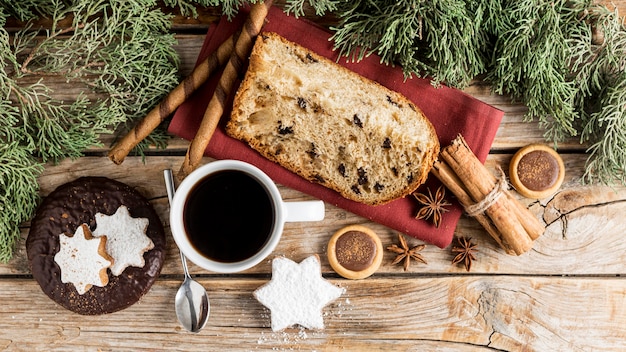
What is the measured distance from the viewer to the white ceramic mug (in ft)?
5.53

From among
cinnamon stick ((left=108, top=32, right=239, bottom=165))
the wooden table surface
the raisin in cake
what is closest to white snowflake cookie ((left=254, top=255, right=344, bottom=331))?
the wooden table surface

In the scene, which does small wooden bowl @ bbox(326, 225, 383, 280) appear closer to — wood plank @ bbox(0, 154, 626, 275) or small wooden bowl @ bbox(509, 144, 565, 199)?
wood plank @ bbox(0, 154, 626, 275)

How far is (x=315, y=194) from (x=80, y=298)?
2.91 ft

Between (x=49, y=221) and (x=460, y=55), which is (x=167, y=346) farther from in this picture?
(x=460, y=55)

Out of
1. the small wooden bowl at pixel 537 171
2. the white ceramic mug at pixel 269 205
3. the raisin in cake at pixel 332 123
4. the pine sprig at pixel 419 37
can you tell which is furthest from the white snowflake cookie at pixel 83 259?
the small wooden bowl at pixel 537 171

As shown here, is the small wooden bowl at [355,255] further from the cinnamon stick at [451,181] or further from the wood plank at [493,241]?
the cinnamon stick at [451,181]

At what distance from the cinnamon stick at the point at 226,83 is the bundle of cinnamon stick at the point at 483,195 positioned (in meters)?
0.74

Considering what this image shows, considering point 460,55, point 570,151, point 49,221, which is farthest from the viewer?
point 570,151

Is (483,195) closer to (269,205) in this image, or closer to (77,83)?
(269,205)

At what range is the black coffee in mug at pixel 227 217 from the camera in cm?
174

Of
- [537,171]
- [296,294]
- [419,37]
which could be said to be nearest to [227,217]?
[296,294]

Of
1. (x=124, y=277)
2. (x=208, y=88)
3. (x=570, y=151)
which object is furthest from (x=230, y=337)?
(x=570, y=151)

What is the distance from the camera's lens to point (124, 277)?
1.85 m

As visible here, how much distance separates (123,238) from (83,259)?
0.14 meters
